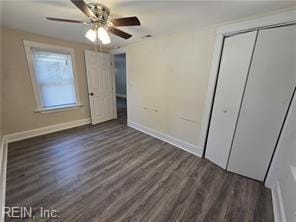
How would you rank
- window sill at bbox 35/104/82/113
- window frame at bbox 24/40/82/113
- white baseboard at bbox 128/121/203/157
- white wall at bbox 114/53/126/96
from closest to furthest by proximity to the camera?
white baseboard at bbox 128/121/203/157, window frame at bbox 24/40/82/113, window sill at bbox 35/104/82/113, white wall at bbox 114/53/126/96

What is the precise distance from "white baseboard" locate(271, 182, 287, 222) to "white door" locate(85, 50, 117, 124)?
3.98 metres

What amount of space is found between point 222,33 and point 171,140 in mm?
2142

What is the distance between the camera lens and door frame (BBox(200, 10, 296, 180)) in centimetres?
157

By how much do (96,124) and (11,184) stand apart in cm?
231

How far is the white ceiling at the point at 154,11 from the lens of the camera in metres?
1.54

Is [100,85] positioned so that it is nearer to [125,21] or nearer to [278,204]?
[125,21]

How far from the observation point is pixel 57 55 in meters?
3.23

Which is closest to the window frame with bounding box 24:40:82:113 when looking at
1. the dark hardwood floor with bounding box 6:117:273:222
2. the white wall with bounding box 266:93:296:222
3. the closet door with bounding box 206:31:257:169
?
the dark hardwood floor with bounding box 6:117:273:222

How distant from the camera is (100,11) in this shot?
159cm

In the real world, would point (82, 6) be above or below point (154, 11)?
below

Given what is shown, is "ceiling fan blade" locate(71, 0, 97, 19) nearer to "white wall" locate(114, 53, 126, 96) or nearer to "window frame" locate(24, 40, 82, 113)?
"window frame" locate(24, 40, 82, 113)

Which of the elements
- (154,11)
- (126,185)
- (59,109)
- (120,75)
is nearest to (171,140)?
(126,185)

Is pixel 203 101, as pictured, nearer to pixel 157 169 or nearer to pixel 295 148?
pixel 295 148

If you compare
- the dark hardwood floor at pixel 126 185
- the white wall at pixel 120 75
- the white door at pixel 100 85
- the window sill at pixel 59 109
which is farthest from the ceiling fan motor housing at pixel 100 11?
the white wall at pixel 120 75
